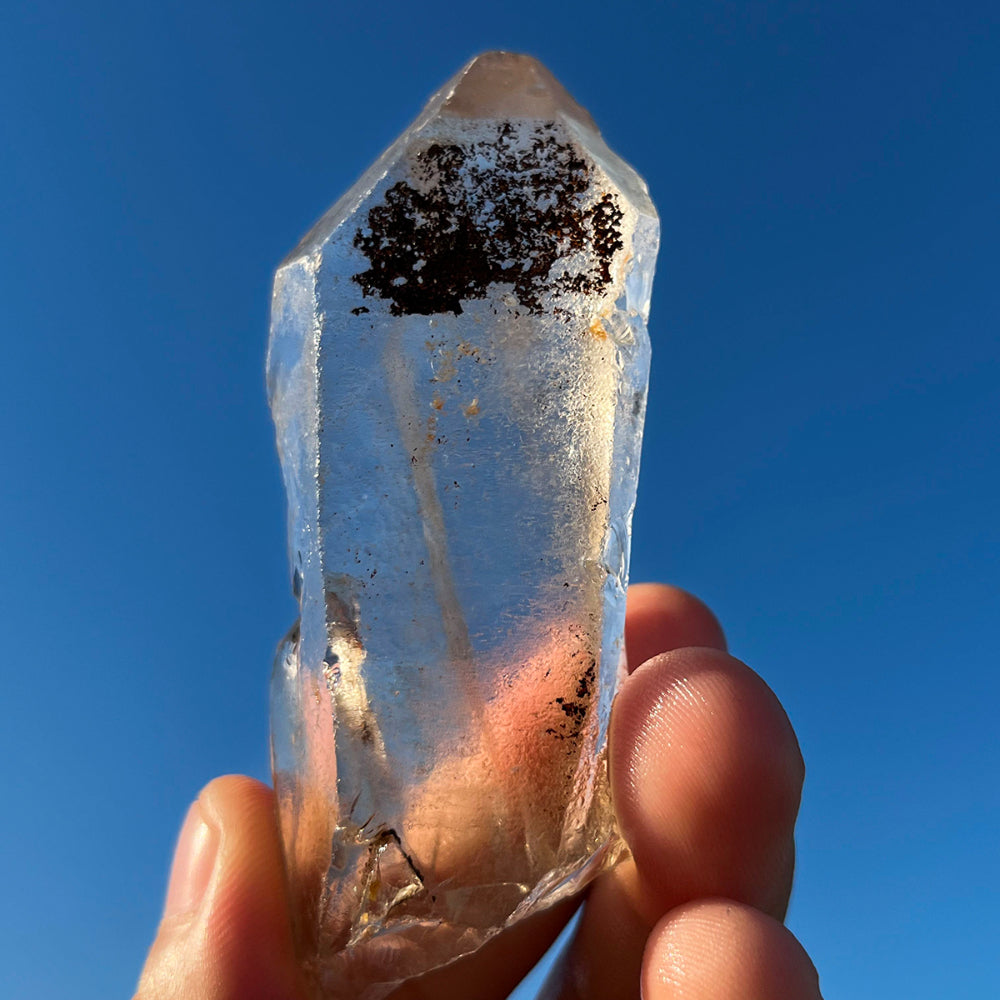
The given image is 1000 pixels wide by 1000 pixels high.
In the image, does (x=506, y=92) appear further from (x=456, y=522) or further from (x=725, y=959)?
(x=725, y=959)

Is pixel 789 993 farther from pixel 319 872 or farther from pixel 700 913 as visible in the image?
pixel 319 872

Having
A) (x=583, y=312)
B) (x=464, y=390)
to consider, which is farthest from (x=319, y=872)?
(x=583, y=312)

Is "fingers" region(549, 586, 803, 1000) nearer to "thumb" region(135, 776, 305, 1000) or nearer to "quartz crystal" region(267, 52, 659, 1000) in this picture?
"quartz crystal" region(267, 52, 659, 1000)

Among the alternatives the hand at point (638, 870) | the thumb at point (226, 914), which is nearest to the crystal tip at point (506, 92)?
the hand at point (638, 870)

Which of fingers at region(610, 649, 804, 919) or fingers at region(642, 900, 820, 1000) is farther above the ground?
fingers at region(610, 649, 804, 919)

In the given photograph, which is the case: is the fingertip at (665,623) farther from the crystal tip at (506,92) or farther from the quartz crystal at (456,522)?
the crystal tip at (506,92)

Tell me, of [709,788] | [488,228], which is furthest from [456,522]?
[709,788]

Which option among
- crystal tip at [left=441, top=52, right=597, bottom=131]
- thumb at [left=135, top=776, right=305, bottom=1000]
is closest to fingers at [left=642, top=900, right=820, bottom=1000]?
thumb at [left=135, top=776, right=305, bottom=1000]

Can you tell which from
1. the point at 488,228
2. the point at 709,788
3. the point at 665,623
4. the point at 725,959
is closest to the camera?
the point at 725,959
